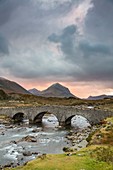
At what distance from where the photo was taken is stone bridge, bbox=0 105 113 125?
7700cm

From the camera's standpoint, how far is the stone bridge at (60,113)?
3031 inches

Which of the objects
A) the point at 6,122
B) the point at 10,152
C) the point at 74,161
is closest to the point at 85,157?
the point at 74,161

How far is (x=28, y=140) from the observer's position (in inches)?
2341

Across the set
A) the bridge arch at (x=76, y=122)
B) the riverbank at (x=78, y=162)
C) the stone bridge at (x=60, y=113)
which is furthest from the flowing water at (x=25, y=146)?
the bridge arch at (x=76, y=122)

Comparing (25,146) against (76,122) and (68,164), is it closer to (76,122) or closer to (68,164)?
(68,164)

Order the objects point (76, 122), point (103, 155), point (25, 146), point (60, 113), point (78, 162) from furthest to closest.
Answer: point (76, 122) < point (60, 113) < point (25, 146) < point (103, 155) < point (78, 162)

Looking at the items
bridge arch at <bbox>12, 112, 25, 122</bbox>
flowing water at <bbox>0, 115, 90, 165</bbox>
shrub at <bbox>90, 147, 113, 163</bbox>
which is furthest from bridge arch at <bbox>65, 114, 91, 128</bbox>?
shrub at <bbox>90, 147, 113, 163</bbox>

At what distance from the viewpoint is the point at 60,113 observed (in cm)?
8694

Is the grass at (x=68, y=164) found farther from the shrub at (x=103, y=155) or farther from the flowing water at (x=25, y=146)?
the flowing water at (x=25, y=146)

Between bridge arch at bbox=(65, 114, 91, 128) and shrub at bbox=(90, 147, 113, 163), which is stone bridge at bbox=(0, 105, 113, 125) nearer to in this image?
bridge arch at bbox=(65, 114, 91, 128)

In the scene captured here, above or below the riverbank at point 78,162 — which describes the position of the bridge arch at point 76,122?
above

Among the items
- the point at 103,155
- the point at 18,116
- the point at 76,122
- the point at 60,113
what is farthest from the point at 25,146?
the point at 18,116

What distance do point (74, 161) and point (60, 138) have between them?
31996 mm

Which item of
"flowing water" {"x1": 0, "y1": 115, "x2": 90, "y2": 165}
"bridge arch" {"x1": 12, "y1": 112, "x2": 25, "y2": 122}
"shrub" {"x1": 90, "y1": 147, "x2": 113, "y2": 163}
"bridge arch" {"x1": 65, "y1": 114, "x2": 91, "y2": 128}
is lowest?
"flowing water" {"x1": 0, "y1": 115, "x2": 90, "y2": 165}
